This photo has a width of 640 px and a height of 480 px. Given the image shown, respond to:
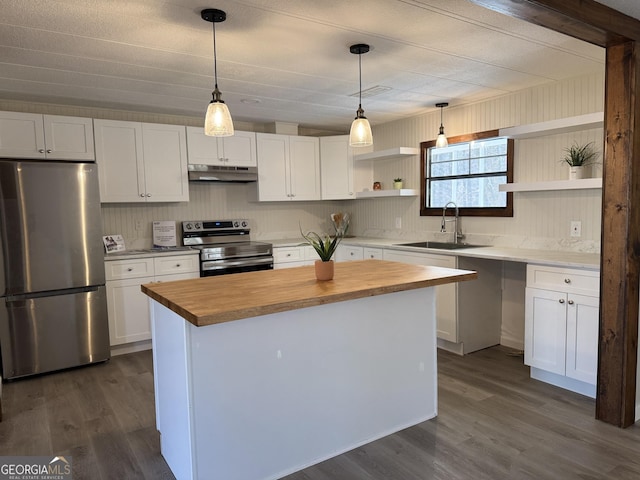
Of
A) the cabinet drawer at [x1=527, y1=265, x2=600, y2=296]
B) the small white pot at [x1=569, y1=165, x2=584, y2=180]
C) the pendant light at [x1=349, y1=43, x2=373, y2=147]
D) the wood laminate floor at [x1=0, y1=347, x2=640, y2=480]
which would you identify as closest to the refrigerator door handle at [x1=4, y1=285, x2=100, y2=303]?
the wood laminate floor at [x1=0, y1=347, x2=640, y2=480]

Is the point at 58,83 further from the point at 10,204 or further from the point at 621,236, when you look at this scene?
the point at 621,236

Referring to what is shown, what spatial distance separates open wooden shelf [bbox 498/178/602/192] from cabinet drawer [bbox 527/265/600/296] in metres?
0.64

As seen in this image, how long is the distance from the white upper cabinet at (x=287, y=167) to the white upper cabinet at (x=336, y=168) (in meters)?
0.07

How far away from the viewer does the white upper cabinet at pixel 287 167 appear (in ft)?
16.2

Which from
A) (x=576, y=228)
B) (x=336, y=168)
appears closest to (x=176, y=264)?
(x=336, y=168)

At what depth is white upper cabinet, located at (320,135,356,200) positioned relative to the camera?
17.2 ft

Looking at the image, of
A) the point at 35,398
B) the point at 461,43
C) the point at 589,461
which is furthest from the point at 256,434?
the point at 461,43

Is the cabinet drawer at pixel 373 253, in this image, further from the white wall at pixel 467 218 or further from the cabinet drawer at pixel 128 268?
the cabinet drawer at pixel 128 268

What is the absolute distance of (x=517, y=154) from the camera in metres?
3.89

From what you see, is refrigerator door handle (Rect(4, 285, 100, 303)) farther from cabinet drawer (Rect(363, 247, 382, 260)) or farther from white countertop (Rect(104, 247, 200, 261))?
cabinet drawer (Rect(363, 247, 382, 260))

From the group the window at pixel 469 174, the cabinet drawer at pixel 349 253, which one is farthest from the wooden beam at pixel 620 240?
the cabinet drawer at pixel 349 253

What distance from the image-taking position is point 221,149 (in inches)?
182

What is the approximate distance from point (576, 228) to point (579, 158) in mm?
544

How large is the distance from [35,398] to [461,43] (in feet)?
12.2
